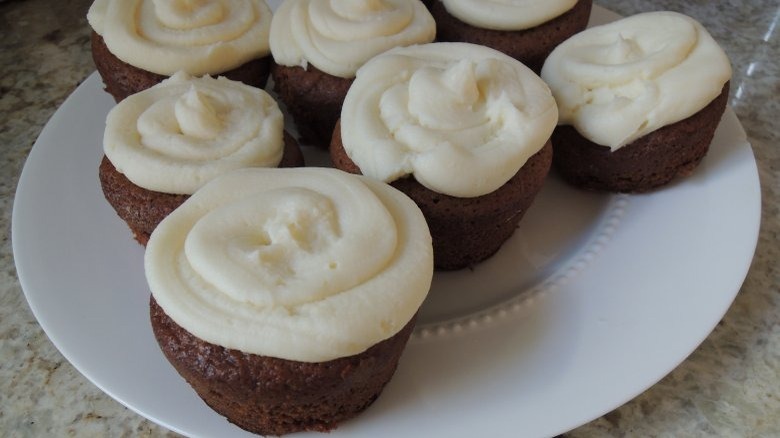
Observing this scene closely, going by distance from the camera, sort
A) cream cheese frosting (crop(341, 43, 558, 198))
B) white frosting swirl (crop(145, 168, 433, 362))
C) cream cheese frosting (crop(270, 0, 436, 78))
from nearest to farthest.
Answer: white frosting swirl (crop(145, 168, 433, 362)) < cream cheese frosting (crop(341, 43, 558, 198)) < cream cheese frosting (crop(270, 0, 436, 78))

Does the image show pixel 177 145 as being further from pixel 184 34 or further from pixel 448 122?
pixel 448 122

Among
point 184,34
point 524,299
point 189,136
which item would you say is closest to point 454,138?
point 524,299

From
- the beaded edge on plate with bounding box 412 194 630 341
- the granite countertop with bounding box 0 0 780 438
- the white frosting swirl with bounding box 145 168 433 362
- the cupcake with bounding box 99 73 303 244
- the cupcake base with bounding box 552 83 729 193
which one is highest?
the white frosting swirl with bounding box 145 168 433 362

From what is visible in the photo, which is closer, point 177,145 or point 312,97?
point 177,145

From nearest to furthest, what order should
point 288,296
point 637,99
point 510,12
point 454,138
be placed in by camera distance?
point 288,296
point 454,138
point 637,99
point 510,12

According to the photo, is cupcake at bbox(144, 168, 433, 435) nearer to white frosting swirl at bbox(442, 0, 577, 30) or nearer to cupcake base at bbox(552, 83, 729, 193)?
cupcake base at bbox(552, 83, 729, 193)

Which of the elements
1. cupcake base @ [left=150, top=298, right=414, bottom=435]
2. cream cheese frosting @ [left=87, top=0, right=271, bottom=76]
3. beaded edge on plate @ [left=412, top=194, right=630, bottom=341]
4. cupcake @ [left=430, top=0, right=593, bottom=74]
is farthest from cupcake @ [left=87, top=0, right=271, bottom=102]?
beaded edge on plate @ [left=412, top=194, right=630, bottom=341]
